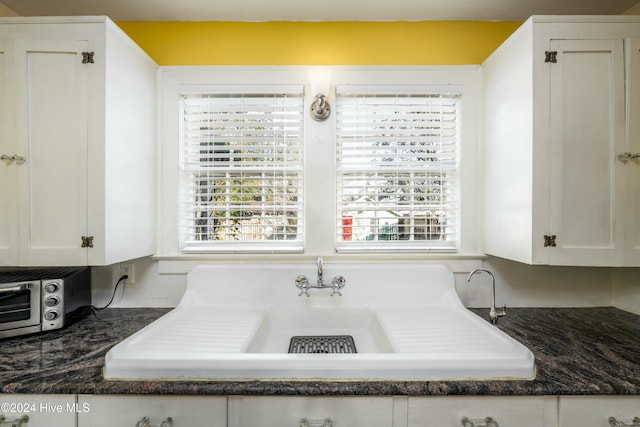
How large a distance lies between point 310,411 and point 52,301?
4.21 ft

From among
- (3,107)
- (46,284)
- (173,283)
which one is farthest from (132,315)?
(3,107)

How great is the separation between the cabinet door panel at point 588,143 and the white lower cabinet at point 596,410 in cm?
57

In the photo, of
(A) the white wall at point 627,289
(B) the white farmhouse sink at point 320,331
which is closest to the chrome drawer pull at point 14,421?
(B) the white farmhouse sink at point 320,331

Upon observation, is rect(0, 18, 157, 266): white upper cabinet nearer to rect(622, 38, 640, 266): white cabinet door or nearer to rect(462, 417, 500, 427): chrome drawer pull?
rect(462, 417, 500, 427): chrome drawer pull

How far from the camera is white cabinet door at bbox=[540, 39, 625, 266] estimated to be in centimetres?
138

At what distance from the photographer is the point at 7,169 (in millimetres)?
1365

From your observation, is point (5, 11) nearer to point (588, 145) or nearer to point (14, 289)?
point (14, 289)

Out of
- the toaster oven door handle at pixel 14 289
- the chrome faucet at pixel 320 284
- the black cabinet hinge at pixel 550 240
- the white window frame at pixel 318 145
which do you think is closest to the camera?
the toaster oven door handle at pixel 14 289

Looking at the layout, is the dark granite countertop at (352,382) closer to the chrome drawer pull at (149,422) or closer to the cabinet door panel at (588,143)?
the chrome drawer pull at (149,422)

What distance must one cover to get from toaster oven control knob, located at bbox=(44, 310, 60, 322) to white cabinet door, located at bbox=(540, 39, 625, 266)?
232 centimetres

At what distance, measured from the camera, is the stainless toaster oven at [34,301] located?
130cm

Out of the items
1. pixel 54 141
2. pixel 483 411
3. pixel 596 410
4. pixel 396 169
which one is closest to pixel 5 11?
pixel 54 141

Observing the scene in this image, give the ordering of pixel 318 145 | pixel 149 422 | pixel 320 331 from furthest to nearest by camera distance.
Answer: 1. pixel 318 145
2. pixel 320 331
3. pixel 149 422

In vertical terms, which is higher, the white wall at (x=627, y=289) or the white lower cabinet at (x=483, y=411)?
the white wall at (x=627, y=289)
